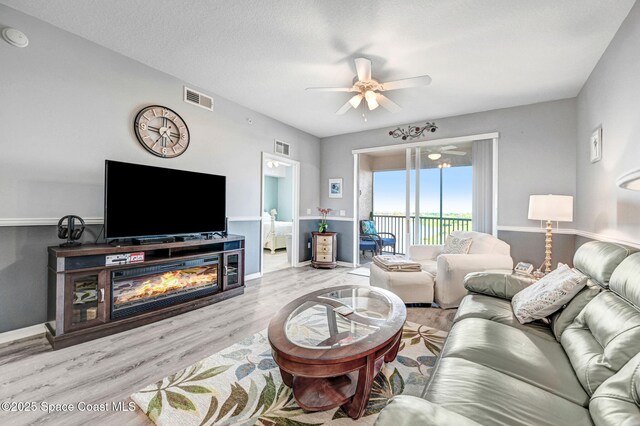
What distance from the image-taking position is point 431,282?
3.19m

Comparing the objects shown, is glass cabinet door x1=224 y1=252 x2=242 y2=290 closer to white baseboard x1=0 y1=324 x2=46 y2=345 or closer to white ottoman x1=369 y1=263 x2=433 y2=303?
white baseboard x1=0 y1=324 x2=46 y2=345

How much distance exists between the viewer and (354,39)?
2.52 m

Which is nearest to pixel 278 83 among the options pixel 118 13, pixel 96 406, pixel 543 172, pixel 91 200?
pixel 118 13

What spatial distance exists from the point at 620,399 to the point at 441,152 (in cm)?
443

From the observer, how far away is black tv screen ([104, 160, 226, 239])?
102 inches

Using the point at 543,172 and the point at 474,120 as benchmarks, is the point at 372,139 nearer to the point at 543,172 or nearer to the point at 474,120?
the point at 474,120

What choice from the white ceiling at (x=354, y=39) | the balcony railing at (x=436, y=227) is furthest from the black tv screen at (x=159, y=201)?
the balcony railing at (x=436, y=227)

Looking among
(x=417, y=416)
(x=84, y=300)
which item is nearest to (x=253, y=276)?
(x=84, y=300)

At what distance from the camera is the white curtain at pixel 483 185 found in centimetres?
432

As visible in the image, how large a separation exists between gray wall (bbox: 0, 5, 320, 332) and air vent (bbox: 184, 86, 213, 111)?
0.08 meters

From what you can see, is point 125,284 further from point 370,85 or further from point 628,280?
point 628,280

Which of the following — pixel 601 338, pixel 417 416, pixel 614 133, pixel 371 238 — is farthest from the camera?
pixel 371 238

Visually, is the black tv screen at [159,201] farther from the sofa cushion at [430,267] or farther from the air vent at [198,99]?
the sofa cushion at [430,267]

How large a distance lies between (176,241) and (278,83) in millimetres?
2311
